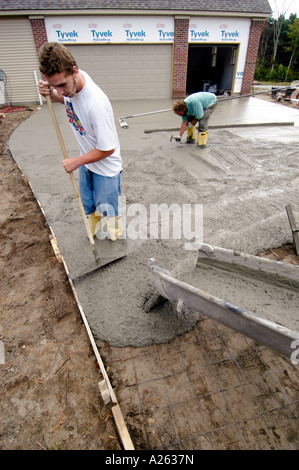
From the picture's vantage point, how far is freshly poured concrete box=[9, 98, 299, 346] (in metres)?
2.14

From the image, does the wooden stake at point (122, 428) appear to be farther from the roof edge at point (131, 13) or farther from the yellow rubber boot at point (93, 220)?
the roof edge at point (131, 13)

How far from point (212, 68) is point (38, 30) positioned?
9.74m

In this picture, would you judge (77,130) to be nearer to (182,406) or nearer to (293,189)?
(182,406)

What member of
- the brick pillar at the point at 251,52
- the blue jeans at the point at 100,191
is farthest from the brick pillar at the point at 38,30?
the blue jeans at the point at 100,191

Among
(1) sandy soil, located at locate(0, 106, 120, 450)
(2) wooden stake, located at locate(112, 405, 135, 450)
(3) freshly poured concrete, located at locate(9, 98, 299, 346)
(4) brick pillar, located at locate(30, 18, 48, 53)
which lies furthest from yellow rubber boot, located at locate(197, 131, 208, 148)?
(4) brick pillar, located at locate(30, 18, 48, 53)

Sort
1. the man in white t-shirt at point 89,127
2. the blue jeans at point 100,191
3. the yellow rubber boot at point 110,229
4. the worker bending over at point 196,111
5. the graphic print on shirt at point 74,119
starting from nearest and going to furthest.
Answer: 1. the man in white t-shirt at point 89,127
2. the graphic print on shirt at point 74,119
3. the blue jeans at point 100,191
4. the yellow rubber boot at point 110,229
5. the worker bending over at point 196,111

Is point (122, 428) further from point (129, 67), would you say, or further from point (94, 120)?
point (129, 67)

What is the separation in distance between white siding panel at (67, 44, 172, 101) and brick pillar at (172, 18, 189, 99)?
0.79 feet

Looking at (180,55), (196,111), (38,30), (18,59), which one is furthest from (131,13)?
(196,111)

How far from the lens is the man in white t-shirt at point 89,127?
5.68 ft

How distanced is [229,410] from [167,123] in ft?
25.0

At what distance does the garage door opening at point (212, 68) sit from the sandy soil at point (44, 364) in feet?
42.4

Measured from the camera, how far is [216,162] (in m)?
4.88

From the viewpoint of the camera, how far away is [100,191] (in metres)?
2.44
